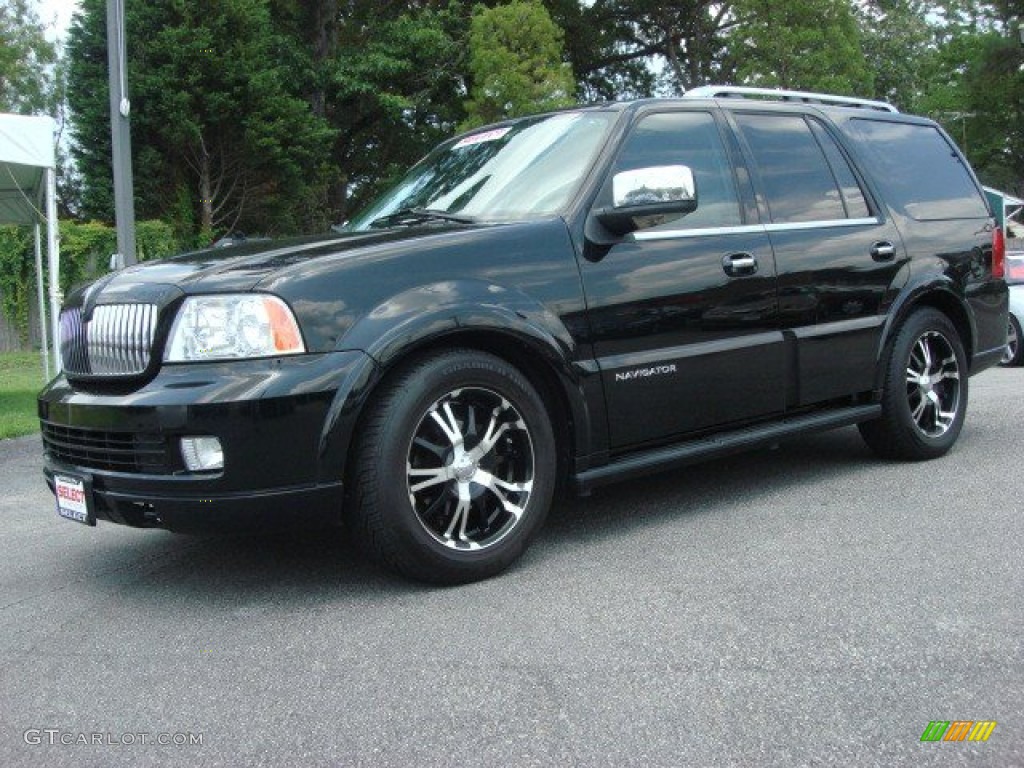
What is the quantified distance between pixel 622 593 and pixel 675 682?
77cm

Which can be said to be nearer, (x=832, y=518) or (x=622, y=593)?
(x=622, y=593)

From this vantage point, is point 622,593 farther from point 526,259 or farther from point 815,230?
point 815,230

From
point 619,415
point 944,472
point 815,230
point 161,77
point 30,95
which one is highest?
point 30,95

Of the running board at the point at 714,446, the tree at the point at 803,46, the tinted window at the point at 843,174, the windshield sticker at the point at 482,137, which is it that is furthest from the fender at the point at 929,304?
the tree at the point at 803,46

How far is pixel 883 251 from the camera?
5281 millimetres

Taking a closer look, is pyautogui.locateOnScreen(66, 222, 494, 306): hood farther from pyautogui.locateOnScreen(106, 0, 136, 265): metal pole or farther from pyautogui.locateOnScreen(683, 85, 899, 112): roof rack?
pyautogui.locateOnScreen(106, 0, 136, 265): metal pole

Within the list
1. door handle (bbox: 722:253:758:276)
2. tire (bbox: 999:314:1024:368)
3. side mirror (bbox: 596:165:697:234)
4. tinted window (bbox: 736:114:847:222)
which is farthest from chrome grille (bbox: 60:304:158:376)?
tire (bbox: 999:314:1024:368)

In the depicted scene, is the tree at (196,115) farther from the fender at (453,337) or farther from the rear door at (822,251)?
the fender at (453,337)

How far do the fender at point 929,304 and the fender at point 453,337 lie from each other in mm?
2005

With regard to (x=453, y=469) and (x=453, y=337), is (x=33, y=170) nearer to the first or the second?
(x=453, y=337)

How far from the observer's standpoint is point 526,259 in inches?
155

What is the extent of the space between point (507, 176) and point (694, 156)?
888 millimetres

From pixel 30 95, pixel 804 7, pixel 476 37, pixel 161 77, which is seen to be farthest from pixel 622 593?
pixel 30 95

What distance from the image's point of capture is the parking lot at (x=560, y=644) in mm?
2580
